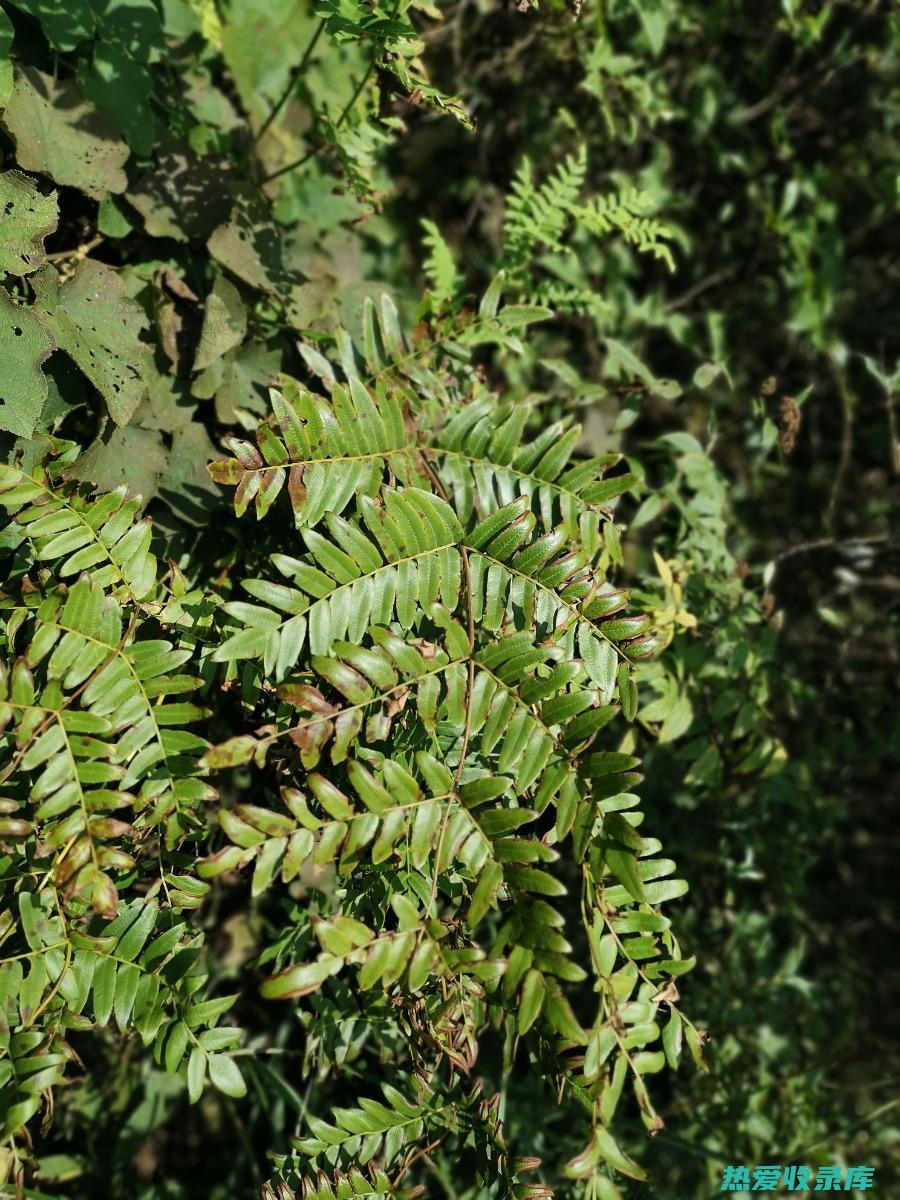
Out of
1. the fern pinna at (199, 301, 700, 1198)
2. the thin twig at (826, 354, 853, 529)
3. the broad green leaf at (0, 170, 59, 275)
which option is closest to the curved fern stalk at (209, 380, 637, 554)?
the fern pinna at (199, 301, 700, 1198)

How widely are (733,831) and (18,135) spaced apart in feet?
6.79

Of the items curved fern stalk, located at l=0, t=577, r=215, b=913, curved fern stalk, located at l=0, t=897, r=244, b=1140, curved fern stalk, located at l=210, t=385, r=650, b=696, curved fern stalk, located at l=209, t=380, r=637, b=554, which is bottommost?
curved fern stalk, located at l=0, t=897, r=244, b=1140

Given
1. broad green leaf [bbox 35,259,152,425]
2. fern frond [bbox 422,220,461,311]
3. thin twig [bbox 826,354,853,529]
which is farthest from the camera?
thin twig [bbox 826,354,853,529]

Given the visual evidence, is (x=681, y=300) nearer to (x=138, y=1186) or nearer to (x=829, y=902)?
(x=829, y=902)

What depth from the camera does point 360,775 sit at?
109 cm

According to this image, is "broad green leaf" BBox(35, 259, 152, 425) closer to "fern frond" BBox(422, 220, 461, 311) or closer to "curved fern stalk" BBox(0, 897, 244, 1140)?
"fern frond" BBox(422, 220, 461, 311)

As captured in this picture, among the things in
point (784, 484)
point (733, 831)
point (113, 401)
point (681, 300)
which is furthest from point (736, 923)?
point (113, 401)

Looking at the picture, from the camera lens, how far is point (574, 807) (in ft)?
3.78

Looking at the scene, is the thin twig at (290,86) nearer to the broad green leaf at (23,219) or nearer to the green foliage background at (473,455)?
the green foliage background at (473,455)

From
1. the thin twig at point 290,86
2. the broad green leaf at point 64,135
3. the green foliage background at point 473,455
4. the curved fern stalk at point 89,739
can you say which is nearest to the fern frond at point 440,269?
the green foliage background at point 473,455

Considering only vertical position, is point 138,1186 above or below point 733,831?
below

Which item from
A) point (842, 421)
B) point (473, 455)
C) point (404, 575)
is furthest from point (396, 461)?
point (842, 421)

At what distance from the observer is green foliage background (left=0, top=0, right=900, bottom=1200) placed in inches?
50.4

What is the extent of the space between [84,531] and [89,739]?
304 millimetres
